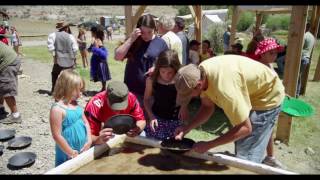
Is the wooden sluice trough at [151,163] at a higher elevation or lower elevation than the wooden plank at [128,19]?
lower

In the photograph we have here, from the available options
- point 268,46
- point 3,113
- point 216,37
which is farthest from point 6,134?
point 216,37

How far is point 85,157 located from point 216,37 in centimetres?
1377

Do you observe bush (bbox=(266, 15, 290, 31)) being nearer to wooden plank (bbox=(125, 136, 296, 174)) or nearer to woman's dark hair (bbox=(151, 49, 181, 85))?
woman's dark hair (bbox=(151, 49, 181, 85))

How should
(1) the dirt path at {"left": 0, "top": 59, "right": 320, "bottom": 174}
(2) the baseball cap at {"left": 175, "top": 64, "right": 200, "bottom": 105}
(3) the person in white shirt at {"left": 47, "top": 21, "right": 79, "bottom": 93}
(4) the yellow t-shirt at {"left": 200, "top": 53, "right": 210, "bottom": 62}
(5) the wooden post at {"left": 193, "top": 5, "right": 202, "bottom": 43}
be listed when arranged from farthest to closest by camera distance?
1. (5) the wooden post at {"left": 193, "top": 5, "right": 202, "bottom": 43}
2. (4) the yellow t-shirt at {"left": 200, "top": 53, "right": 210, "bottom": 62}
3. (3) the person in white shirt at {"left": 47, "top": 21, "right": 79, "bottom": 93}
4. (1) the dirt path at {"left": 0, "top": 59, "right": 320, "bottom": 174}
5. (2) the baseball cap at {"left": 175, "top": 64, "right": 200, "bottom": 105}

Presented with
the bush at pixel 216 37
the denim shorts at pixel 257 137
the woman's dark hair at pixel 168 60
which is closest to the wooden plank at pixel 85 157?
the woman's dark hair at pixel 168 60

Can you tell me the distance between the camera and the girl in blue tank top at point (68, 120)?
2.34 metres

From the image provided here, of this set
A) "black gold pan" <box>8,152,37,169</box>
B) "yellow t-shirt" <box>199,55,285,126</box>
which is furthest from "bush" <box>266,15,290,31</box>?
"yellow t-shirt" <box>199,55,285,126</box>

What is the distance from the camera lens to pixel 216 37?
15195mm

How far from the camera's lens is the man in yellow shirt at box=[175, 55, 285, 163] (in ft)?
6.30

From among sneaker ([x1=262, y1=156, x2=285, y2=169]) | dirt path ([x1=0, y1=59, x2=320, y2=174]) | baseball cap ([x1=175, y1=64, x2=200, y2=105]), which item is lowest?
dirt path ([x1=0, y1=59, x2=320, y2=174])

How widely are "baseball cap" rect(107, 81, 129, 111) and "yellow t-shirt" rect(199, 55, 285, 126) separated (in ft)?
1.89

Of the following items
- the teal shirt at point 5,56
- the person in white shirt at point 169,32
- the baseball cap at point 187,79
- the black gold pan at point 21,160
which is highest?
the person in white shirt at point 169,32

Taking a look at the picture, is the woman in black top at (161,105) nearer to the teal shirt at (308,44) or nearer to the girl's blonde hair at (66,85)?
the girl's blonde hair at (66,85)

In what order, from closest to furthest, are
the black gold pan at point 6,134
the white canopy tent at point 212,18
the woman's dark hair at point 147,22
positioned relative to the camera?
the woman's dark hair at point 147,22 → the black gold pan at point 6,134 → the white canopy tent at point 212,18
